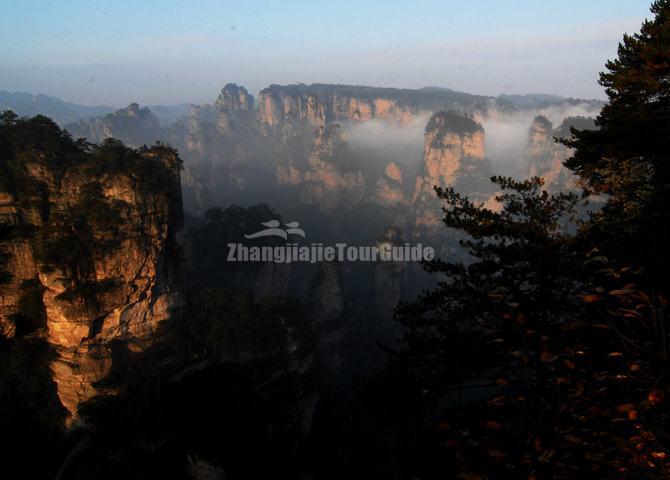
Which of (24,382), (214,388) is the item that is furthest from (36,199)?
(214,388)

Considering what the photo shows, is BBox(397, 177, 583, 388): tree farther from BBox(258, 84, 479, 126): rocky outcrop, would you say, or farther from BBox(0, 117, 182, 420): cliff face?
BBox(258, 84, 479, 126): rocky outcrop

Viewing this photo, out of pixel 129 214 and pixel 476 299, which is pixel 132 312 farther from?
pixel 476 299

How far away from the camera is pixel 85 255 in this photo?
22969mm

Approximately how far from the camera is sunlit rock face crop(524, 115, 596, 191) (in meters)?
95.9

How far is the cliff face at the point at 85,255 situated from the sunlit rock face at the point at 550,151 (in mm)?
95517

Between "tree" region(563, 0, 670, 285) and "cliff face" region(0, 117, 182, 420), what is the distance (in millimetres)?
23996

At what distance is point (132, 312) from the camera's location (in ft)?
82.1

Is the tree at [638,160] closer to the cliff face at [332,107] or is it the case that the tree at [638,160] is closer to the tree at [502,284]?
the tree at [502,284]

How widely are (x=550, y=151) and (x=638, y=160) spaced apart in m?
106

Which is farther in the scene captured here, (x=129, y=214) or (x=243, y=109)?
(x=243, y=109)

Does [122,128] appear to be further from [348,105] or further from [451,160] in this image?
[451,160]

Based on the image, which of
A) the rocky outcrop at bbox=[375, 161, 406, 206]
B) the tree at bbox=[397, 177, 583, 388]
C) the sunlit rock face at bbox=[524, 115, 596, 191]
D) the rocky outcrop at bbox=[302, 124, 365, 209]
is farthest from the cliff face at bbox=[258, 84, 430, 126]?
the tree at bbox=[397, 177, 583, 388]

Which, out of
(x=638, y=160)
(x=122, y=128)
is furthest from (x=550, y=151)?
(x=122, y=128)

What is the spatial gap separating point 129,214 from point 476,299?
72.3 feet
